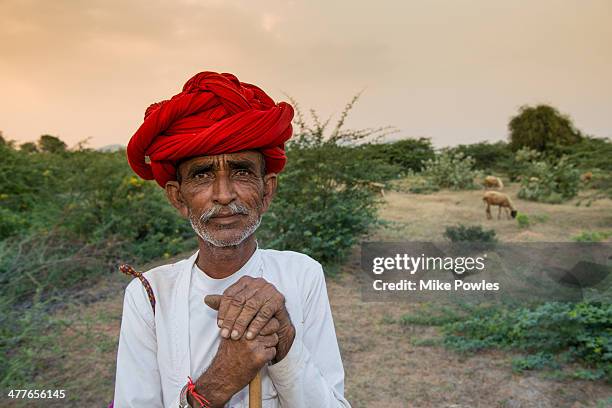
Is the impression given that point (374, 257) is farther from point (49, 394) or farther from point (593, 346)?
point (49, 394)

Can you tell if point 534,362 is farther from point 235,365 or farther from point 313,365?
point 235,365

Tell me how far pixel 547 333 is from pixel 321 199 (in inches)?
146

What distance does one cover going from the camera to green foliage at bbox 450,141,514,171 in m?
20.2

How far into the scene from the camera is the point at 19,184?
8.79 m

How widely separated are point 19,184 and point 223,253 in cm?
853

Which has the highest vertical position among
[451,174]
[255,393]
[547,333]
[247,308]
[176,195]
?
[451,174]

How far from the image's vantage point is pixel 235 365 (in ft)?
4.42

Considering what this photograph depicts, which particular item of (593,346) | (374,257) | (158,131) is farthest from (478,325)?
(158,131)

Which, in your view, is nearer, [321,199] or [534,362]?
[534,362]

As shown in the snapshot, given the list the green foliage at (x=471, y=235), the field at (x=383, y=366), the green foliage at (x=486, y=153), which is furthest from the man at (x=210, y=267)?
the green foliage at (x=486, y=153)

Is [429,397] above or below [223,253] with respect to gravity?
below

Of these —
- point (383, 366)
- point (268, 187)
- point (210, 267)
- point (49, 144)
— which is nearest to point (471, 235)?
point (383, 366)

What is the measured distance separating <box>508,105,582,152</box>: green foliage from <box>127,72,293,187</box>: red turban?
19.6 metres

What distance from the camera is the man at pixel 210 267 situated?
1511mm
